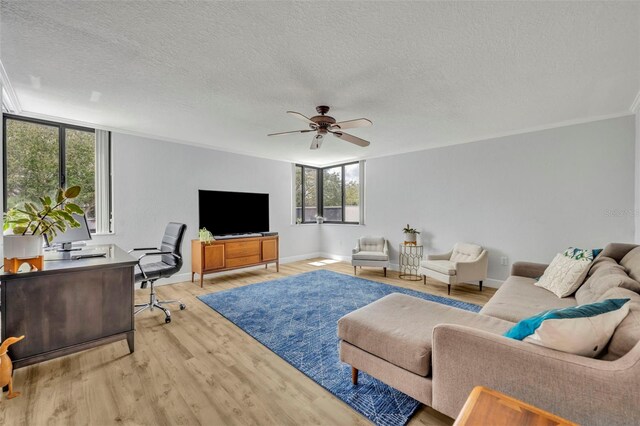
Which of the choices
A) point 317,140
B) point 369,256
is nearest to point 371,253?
point 369,256

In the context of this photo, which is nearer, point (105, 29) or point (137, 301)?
point (105, 29)

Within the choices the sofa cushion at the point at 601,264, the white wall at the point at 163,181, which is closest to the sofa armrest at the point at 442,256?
the sofa cushion at the point at 601,264

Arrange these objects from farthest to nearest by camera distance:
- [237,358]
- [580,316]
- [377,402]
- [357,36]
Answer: [237,358] → [357,36] → [377,402] → [580,316]

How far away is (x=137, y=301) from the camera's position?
3.62 meters

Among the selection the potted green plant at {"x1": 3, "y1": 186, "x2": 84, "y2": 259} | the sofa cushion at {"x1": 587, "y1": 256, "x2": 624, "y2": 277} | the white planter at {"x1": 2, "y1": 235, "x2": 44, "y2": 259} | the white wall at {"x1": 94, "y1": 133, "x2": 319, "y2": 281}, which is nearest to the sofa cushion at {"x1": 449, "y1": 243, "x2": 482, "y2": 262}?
the sofa cushion at {"x1": 587, "y1": 256, "x2": 624, "y2": 277}

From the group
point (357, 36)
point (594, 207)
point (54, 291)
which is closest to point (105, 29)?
point (357, 36)

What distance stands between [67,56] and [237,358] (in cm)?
278

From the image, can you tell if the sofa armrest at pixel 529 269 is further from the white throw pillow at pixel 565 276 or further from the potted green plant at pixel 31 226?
the potted green plant at pixel 31 226

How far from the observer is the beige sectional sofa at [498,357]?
997 mm

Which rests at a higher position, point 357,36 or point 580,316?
point 357,36

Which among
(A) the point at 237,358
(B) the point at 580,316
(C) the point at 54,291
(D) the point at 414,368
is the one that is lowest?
(A) the point at 237,358

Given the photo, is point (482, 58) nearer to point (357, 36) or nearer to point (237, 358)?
point (357, 36)

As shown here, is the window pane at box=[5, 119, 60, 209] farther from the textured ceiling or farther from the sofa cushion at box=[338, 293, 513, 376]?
the sofa cushion at box=[338, 293, 513, 376]

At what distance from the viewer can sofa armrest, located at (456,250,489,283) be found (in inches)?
152
